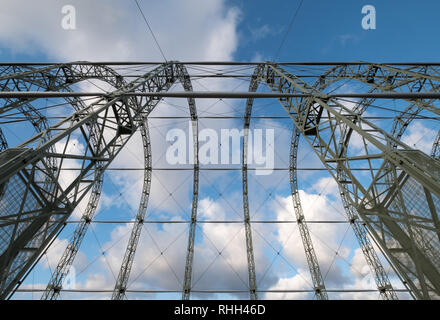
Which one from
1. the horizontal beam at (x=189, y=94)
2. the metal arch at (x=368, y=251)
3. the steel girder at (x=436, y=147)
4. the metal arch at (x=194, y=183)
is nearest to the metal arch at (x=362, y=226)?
the metal arch at (x=368, y=251)

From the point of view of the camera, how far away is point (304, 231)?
76.6 ft

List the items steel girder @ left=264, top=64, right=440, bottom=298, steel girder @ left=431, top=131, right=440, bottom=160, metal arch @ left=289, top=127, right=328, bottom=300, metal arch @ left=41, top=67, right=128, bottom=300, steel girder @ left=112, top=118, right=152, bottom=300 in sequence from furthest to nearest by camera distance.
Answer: steel girder @ left=431, top=131, right=440, bottom=160
metal arch @ left=289, top=127, right=328, bottom=300
steel girder @ left=112, top=118, right=152, bottom=300
metal arch @ left=41, top=67, right=128, bottom=300
steel girder @ left=264, top=64, right=440, bottom=298

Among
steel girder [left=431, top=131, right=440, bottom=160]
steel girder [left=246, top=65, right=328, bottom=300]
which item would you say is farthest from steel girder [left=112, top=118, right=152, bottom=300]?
steel girder [left=431, top=131, right=440, bottom=160]

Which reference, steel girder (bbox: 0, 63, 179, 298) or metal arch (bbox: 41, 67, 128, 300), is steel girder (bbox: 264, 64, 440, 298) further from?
metal arch (bbox: 41, 67, 128, 300)

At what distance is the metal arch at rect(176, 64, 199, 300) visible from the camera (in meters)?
19.5

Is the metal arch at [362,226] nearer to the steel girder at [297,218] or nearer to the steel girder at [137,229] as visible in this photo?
the steel girder at [297,218]

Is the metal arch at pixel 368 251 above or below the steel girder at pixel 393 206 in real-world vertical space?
above

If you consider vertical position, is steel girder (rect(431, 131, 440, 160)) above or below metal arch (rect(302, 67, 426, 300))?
above

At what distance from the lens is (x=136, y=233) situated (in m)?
22.9

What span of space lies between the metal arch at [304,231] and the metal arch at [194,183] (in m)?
10.4

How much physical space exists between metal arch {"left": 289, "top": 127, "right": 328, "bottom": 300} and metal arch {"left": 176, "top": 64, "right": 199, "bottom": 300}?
34.2ft

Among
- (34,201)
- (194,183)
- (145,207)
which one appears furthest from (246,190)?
(34,201)

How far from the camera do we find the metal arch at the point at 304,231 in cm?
2130
